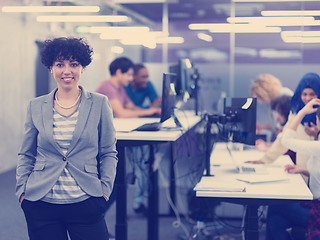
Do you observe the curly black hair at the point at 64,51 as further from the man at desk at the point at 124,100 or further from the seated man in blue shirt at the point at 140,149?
the seated man in blue shirt at the point at 140,149

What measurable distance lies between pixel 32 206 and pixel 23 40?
5873 millimetres

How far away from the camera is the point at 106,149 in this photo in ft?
6.70

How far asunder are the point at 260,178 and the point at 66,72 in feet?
4.25

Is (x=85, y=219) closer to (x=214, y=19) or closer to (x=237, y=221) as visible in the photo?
(x=237, y=221)

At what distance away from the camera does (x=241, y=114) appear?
2.78 meters

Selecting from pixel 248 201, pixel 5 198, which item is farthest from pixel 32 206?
pixel 5 198

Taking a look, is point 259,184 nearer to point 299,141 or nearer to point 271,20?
point 299,141

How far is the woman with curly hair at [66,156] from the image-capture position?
1.91m

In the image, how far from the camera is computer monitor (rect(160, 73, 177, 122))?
10.2ft

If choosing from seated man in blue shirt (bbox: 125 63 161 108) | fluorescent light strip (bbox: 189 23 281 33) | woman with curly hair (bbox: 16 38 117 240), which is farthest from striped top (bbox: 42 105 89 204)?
fluorescent light strip (bbox: 189 23 281 33)

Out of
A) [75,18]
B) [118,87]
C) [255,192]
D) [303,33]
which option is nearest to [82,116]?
[255,192]

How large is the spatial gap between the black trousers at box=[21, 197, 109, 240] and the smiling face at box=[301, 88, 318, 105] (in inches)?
63.9

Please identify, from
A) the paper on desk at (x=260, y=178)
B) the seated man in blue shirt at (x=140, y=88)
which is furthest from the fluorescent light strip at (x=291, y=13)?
the paper on desk at (x=260, y=178)

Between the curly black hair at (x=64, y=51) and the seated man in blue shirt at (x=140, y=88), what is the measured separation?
296cm
